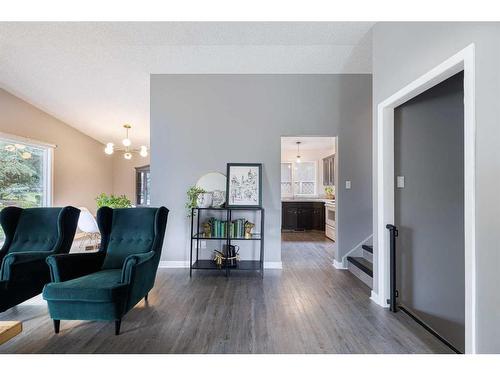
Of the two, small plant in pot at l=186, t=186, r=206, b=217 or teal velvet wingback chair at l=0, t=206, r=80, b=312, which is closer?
teal velvet wingback chair at l=0, t=206, r=80, b=312

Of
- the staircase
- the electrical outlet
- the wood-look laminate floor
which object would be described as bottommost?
the wood-look laminate floor

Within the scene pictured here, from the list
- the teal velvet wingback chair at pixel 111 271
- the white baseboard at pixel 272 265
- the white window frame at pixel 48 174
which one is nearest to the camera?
the teal velvet wingback chair at pixel 111 271

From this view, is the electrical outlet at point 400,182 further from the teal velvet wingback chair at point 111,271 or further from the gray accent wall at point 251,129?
the teal velvet wingback chair at point 111,271

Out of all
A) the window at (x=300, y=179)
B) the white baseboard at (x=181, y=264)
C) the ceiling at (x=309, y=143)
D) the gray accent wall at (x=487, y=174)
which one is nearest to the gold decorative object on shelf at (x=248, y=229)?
the white baseboard at (x=181, y=264)

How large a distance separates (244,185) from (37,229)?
2.56m

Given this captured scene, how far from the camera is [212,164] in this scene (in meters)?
4.12

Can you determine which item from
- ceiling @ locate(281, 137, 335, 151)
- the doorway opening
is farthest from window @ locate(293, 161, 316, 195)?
ceiling @ locate(281, 137, 335, 151)

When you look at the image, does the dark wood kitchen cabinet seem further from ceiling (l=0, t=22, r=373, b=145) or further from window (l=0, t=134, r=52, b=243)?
window (l=0, t=134, r=52, b=243)

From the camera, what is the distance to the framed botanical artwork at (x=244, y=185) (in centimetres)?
396

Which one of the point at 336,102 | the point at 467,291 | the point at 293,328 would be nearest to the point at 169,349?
the point at 293,328

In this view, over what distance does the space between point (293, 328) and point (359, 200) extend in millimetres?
2500

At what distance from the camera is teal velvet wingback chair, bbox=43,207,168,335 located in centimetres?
210

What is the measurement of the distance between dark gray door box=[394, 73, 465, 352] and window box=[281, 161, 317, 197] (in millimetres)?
5709

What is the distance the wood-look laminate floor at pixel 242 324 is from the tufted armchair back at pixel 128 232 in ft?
1.88
